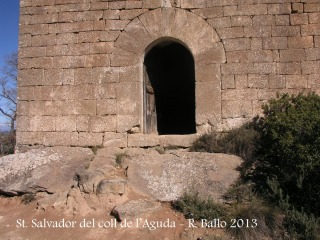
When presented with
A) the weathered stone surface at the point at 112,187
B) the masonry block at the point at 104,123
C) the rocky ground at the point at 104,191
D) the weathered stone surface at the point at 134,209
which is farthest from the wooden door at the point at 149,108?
the weathered stone surface at the point at 134,209

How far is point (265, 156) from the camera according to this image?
17.4 ft

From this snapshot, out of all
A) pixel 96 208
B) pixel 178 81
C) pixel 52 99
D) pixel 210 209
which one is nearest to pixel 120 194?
pixel 96 208

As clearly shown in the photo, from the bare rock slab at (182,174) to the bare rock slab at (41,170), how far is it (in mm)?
990

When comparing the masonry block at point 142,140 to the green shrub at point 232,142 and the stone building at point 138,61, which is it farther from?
the green shrub at point 232,142

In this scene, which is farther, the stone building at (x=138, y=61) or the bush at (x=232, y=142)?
the stone building at (x=138, y=61)

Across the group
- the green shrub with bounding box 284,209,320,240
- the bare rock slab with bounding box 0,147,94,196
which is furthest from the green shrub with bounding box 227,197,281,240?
Answer: the bare rock slab with bounding box 0,147,94,196

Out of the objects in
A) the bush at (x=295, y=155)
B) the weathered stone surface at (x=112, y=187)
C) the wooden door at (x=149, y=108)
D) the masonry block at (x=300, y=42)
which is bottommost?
the weathered stone surface at (x=112, y=187)

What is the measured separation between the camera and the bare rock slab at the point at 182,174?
4895 mm

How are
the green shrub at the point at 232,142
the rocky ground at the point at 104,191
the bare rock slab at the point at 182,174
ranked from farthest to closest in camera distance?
the green shrub at the point at 232,142 → the bare rock slab at the point at 182,174 → the rocky ground at the point at 104,191

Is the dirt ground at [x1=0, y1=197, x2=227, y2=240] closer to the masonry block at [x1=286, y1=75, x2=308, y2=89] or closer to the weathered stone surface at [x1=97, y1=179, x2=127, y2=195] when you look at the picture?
the weathered stone surface at [x1=97, y1=179, x2=127, y2=195]

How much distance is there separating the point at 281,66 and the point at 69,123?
4.16m

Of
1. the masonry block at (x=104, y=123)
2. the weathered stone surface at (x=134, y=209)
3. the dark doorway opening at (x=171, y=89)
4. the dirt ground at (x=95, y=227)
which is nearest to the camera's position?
the dirt ground at (x=95, y=227)

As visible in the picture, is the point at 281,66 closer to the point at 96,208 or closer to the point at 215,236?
the point at 215,236

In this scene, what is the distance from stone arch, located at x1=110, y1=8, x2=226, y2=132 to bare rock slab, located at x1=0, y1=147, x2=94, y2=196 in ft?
3.67
